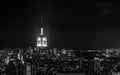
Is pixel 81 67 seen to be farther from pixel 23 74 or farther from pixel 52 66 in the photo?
pixel 23 74

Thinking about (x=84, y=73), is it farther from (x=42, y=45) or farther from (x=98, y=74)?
(x=42, y=45)

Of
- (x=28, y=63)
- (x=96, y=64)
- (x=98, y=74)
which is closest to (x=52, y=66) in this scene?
(x=28, y=63)

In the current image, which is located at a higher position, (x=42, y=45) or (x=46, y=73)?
(x=42, y=45)

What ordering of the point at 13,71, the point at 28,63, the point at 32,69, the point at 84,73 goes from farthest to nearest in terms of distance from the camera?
the point at 28,63
the point at 32,69
the point at 84,73
the point at 13,71

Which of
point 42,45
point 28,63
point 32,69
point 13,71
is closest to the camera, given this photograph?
point 13,71

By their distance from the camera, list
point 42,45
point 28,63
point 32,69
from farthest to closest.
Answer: point 42,45 < point 28,63 < point 32,69

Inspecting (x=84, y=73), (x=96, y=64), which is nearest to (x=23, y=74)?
(x=84, y=73)

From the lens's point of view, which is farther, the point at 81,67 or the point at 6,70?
the point at 81,67

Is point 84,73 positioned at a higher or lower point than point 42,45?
lower

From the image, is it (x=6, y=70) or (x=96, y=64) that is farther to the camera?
(x=96, y=64)

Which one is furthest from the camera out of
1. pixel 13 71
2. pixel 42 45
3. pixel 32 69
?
pixel 42 45
